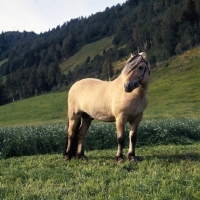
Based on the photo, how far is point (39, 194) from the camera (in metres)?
5.45

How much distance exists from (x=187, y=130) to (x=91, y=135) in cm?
495

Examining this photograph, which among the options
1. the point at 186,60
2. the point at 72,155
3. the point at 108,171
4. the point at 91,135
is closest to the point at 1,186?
the point at 108,171

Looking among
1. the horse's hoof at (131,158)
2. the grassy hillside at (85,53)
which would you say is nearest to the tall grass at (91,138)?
the horse's hoof at (131,158)

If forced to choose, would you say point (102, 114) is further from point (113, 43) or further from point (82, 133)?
point (113, 43)

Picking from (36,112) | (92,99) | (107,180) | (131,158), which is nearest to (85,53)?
(36,112)

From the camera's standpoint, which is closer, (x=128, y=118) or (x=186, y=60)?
(x=128, y=118)

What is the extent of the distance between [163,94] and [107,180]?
47.6 meters

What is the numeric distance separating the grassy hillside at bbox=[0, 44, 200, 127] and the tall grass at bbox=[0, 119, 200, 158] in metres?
26.3

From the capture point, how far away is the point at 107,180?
6.21 m

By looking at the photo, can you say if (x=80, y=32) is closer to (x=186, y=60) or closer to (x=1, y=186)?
(x=186, y=60)

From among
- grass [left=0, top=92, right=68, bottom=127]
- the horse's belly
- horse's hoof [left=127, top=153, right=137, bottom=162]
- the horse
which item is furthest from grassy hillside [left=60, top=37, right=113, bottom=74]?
horse's hoof [left=127, top=153, right=137, bottom=162]

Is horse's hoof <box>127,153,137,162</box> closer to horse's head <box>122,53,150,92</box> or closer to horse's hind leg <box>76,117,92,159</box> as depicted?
horse's hind leg <box>76,117,92,159</box>

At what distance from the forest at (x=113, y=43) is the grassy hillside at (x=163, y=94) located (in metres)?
9.03

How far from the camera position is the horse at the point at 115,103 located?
24.0 feet
